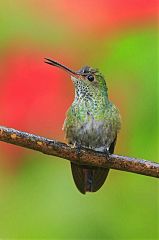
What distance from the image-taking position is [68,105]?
4.33m

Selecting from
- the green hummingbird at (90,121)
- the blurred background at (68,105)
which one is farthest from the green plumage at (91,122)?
the blurred background at (68,105)

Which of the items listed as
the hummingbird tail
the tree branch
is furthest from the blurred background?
the tree branch

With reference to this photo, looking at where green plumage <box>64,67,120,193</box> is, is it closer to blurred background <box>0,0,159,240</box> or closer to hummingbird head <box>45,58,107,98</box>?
hummingbird head <box>45,58,107,98</box>

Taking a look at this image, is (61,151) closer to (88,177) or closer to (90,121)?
(90,121)

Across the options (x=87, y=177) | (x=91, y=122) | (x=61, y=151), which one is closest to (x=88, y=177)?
(x=87, y=177)

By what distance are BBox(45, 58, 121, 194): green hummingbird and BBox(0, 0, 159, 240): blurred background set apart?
31 cm

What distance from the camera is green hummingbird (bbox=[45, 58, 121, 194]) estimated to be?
361 cm

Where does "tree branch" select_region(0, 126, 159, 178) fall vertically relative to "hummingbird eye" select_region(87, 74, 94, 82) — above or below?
below

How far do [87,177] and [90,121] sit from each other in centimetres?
42

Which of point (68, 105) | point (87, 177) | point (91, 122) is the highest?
point (68, 105)

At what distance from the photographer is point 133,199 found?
14.1ft
